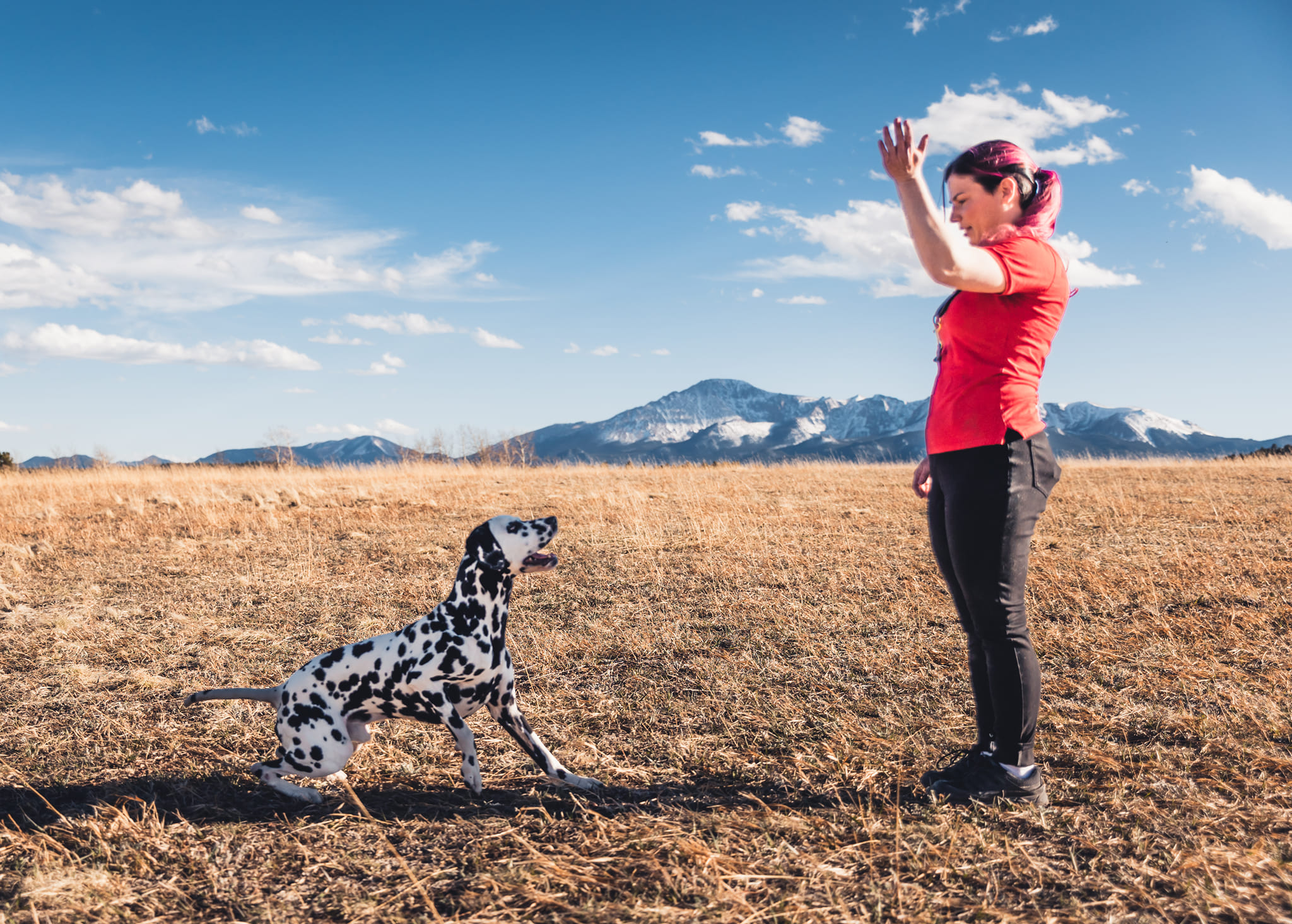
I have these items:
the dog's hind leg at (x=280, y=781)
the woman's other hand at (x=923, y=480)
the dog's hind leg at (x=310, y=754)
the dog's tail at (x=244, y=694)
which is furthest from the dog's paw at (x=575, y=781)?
the woman's other hand at (x=923, y=480)

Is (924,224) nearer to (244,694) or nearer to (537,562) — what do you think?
(537,562)

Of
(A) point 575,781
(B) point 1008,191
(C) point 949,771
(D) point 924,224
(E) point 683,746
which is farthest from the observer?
(E) point 683,746

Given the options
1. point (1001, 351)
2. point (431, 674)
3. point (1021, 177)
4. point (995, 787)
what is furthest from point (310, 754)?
point (1021, 177)

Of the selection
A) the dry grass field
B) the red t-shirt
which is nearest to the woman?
the red t-shirt

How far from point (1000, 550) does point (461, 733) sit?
A: 86.7 inches

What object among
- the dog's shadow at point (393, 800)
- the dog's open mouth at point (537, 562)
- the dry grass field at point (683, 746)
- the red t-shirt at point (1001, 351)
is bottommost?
the dog's shadow at point (393, 800)

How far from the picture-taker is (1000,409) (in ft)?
8.21

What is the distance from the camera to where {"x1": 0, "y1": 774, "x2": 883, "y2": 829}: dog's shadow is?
296 cm

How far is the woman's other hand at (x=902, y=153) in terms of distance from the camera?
2.08 m

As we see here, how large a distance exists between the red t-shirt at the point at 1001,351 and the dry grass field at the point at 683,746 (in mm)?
1531

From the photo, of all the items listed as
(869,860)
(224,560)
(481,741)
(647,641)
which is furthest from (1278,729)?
(224,560)

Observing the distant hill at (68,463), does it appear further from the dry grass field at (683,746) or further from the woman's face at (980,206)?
the woman's face at (980,206)

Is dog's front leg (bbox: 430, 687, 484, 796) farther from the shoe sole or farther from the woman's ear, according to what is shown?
the woman's ear

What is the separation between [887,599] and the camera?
20.2ft
